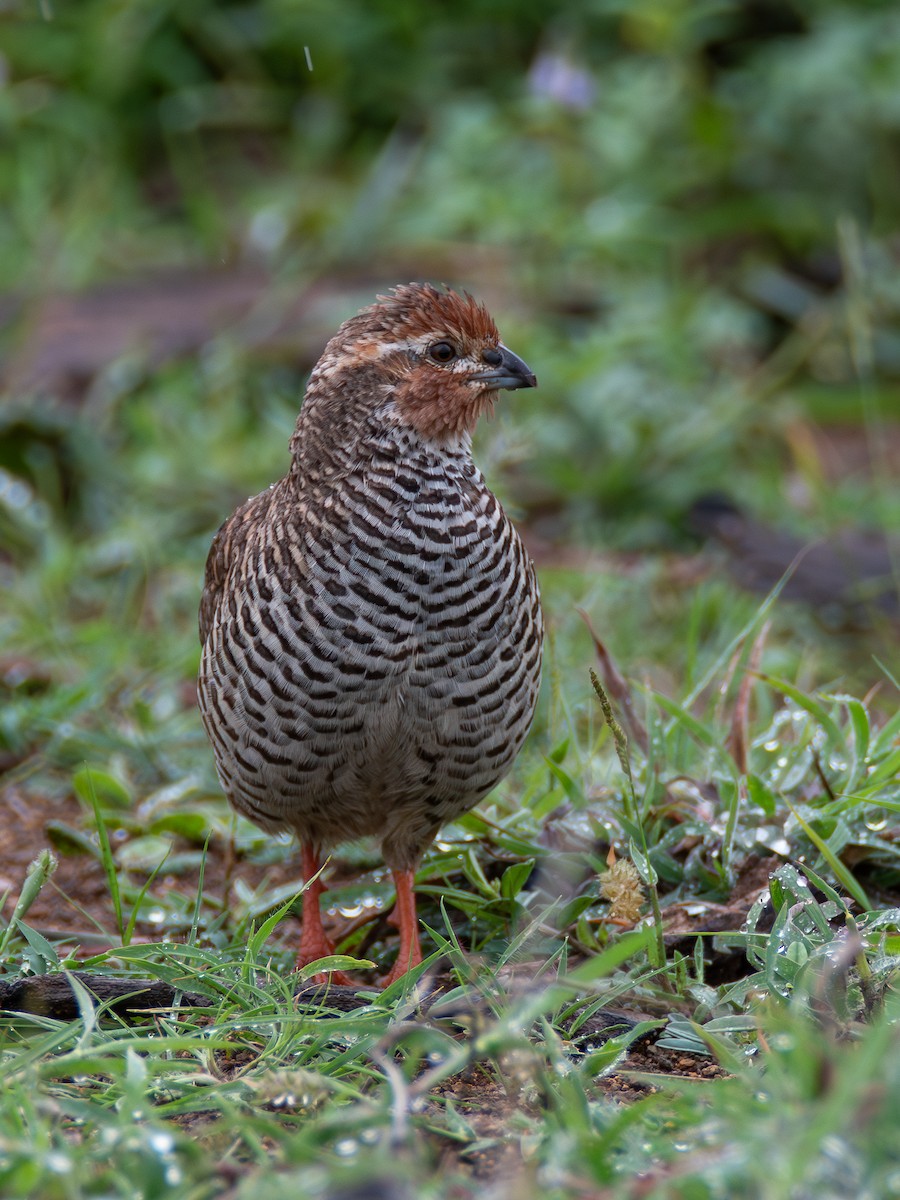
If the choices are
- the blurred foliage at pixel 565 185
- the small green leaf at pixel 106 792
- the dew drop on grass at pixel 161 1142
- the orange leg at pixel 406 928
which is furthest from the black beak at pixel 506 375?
the blurred foliage at pixel 565 185

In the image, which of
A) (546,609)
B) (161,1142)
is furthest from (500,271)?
(161,1142)

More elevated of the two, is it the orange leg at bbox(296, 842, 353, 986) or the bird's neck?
the bird's neck

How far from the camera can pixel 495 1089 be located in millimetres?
2639

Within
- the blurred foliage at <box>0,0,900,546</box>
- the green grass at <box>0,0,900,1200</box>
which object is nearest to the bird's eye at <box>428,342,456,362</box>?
the green grass at <box>0,0,900,1200</box>

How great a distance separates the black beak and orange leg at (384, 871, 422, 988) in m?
1.11

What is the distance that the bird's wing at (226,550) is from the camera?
3.54 meters

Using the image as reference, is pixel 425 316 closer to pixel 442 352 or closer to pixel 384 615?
pixel 442 352

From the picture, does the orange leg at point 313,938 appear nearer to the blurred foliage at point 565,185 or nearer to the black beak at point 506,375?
the black beak at point 506,375

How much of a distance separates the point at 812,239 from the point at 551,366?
212 cm

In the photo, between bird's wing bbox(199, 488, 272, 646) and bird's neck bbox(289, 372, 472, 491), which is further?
bird's wing bbox(199, 488, 272, 646)

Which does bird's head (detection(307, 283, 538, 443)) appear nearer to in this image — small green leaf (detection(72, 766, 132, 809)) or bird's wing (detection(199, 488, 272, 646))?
bird's wing (detection(199, 488, 272, 646))

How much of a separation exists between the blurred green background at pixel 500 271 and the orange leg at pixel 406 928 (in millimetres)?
1357

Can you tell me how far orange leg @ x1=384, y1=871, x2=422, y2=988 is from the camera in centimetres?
327

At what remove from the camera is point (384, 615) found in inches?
120
